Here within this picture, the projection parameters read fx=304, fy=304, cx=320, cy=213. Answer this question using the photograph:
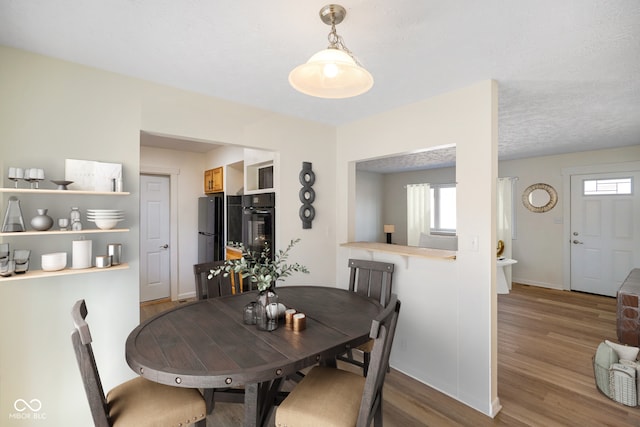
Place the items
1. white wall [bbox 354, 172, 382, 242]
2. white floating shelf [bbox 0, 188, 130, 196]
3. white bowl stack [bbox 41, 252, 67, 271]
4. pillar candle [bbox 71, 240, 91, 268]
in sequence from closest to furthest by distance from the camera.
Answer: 1. white floating shelf [bbox 0, 188, 130, 196]
2. white bowl stack [bbox 41, 252, 67, 271]
3. pillar candle [bbox 71, 240, 91, 268]
4. white wall [bbox 354, 172, 382, 242]

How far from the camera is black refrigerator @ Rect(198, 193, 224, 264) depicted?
4414mm

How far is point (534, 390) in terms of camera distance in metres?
2.46

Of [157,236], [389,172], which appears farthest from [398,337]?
[389,172]

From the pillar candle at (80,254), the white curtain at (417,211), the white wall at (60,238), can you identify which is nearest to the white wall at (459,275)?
the white wall at (60,238)

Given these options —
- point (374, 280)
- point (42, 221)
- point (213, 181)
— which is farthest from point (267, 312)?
point (213, 181)

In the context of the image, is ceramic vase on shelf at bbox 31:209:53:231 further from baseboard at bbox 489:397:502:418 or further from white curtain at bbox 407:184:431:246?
white curtain at bbox 407:184:431:246

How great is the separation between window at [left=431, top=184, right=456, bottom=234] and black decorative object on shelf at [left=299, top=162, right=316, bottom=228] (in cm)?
439

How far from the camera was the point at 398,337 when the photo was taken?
113 inches

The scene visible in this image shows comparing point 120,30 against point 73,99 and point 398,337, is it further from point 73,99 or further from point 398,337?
point 398,337

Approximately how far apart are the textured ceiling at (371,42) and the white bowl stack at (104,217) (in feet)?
3.21

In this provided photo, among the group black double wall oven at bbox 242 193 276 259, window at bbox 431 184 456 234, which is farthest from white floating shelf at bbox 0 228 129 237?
window at bbox 431 184 456 234

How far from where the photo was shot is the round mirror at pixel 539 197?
5.44 metres

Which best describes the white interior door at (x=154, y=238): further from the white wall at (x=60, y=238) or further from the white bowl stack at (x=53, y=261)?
the white bowl stack at (x=53, y=261)

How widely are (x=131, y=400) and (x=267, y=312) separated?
732 millimetres
